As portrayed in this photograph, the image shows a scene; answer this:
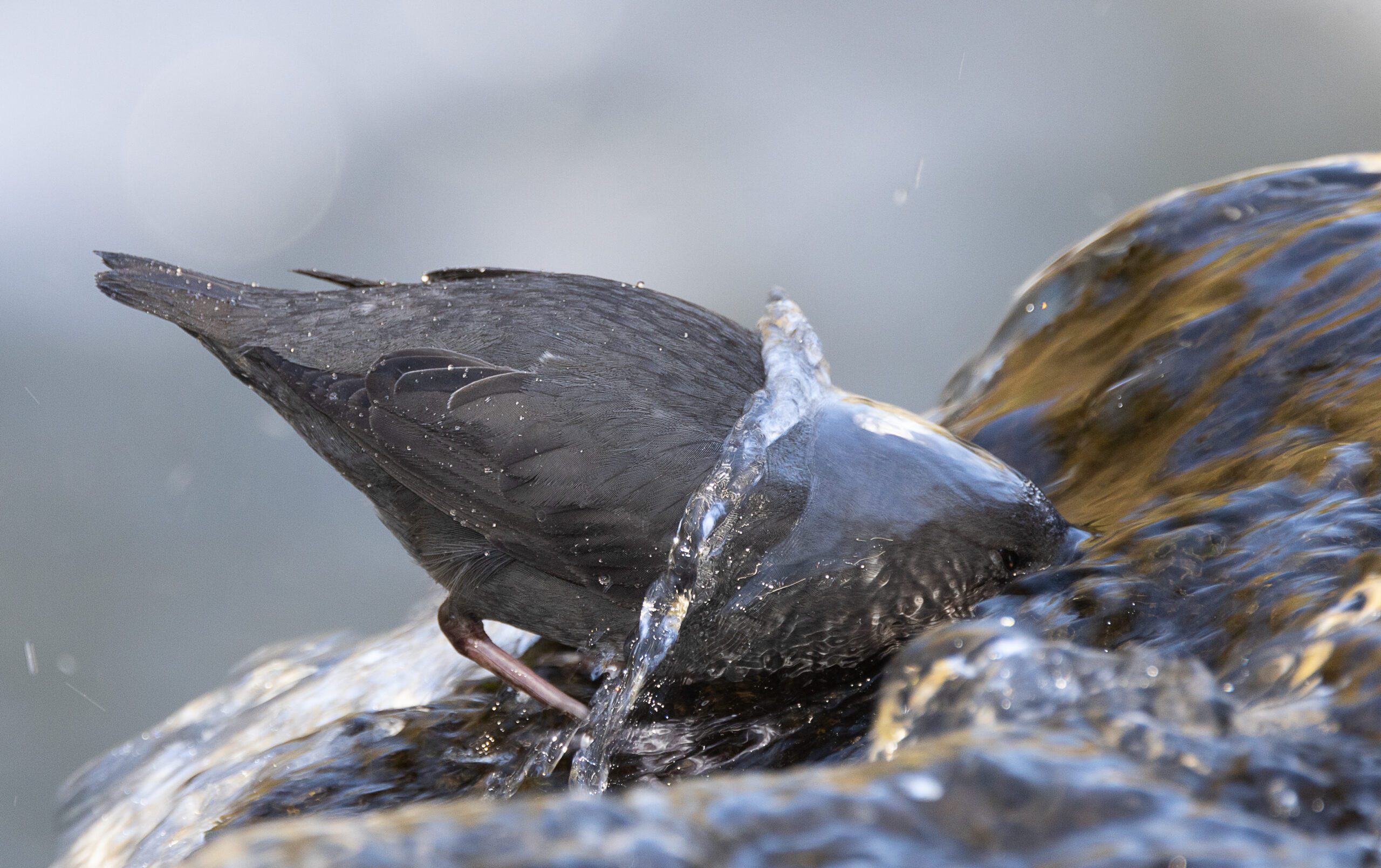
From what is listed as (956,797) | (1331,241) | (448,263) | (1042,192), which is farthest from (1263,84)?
(956,797)

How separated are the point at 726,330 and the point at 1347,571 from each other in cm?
175

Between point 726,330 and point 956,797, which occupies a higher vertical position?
point 726,330

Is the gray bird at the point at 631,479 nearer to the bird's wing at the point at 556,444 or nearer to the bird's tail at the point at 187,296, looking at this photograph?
the bird's wing at the point at 556,444

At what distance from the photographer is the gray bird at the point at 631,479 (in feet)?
10.1

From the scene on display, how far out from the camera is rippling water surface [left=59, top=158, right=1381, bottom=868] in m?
1.47

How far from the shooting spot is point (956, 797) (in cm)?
152

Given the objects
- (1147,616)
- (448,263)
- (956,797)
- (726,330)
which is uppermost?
(448,263)

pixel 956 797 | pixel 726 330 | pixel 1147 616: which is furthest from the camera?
pixel 726 330

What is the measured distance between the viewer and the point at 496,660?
366 centimetres

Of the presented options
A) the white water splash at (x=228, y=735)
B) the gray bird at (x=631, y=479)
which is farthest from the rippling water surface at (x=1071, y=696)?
the gray bird at (x=631, y=479)

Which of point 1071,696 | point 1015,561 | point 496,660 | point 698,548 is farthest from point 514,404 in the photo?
point 1071,696

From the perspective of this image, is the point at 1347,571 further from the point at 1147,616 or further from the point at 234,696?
the point at 234,696

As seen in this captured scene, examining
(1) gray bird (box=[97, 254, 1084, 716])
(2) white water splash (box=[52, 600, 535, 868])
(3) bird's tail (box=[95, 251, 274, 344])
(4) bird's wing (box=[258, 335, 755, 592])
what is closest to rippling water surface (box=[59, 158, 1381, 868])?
(2) white water splash (box=[52, 600, 535, 868])

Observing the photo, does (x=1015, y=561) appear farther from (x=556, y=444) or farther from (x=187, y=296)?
(x=187, y=296)
